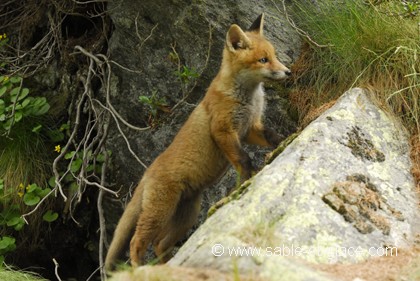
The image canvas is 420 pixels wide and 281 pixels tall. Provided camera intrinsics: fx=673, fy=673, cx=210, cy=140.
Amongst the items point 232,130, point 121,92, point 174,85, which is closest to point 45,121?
point 121,92

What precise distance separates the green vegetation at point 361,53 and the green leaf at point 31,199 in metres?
3.04

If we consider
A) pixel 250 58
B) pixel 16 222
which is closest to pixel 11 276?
pixel 16 222

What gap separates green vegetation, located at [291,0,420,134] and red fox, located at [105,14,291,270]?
2.31ft

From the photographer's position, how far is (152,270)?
10.9 feet

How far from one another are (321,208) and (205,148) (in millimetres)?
1925

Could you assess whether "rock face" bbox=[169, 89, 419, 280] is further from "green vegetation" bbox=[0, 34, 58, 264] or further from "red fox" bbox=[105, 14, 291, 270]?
"green vegetation" bbox=[0, 34, 58, 264]

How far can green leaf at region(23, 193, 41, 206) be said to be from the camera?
7.39m

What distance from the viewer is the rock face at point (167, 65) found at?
6883 millimetres

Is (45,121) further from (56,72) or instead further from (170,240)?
(170,240)

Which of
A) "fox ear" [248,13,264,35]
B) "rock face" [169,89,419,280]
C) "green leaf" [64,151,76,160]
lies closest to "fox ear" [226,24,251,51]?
"fox ear" [248,13,264,35]

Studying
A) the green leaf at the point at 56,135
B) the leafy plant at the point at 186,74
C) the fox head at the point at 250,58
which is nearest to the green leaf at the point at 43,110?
the green leaf at the point at 56,135

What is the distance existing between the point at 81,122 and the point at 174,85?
152 centimetres

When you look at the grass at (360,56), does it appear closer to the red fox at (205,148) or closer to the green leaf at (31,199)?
the red fox at (205,148)

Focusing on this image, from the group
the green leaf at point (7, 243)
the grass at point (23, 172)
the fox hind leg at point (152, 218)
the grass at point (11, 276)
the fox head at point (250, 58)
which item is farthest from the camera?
the grass at point (23, 172)
